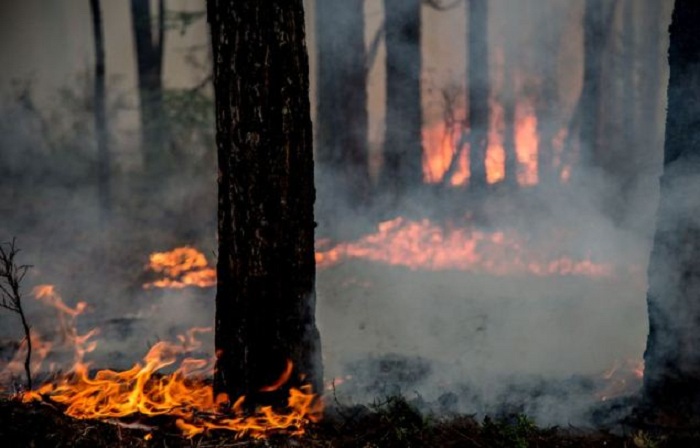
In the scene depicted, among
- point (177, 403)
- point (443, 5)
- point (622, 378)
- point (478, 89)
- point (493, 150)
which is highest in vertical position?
point (443, 5)

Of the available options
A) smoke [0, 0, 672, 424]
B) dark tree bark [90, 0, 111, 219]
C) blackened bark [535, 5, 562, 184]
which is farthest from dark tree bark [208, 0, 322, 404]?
blackened bark [535, 5, 562, 184]

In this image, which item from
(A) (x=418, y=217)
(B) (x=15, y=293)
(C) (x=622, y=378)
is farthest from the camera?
(A) (x=418, y=217)

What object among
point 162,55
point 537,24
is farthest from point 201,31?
point 537,24

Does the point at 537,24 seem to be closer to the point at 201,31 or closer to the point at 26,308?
the point at 201,31

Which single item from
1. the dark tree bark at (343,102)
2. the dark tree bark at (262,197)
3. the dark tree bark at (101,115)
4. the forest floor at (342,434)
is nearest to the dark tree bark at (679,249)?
the forest floor at (342,434)

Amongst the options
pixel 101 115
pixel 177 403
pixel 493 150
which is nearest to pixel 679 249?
pixel 177 403

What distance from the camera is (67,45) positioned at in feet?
28.5

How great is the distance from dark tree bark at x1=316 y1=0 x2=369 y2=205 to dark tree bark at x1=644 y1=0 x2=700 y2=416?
482 centimetres

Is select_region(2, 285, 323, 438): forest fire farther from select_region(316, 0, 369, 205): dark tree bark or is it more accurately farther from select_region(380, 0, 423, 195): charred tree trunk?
select_region(380, 0, 423, 195): charred tree trunk

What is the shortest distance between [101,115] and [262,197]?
565cm

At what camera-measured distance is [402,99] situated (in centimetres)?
904

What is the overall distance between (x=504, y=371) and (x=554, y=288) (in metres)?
2.34

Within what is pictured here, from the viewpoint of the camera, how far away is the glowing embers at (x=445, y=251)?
8.36m

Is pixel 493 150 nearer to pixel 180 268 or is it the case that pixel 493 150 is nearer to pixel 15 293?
pixel 180 268
